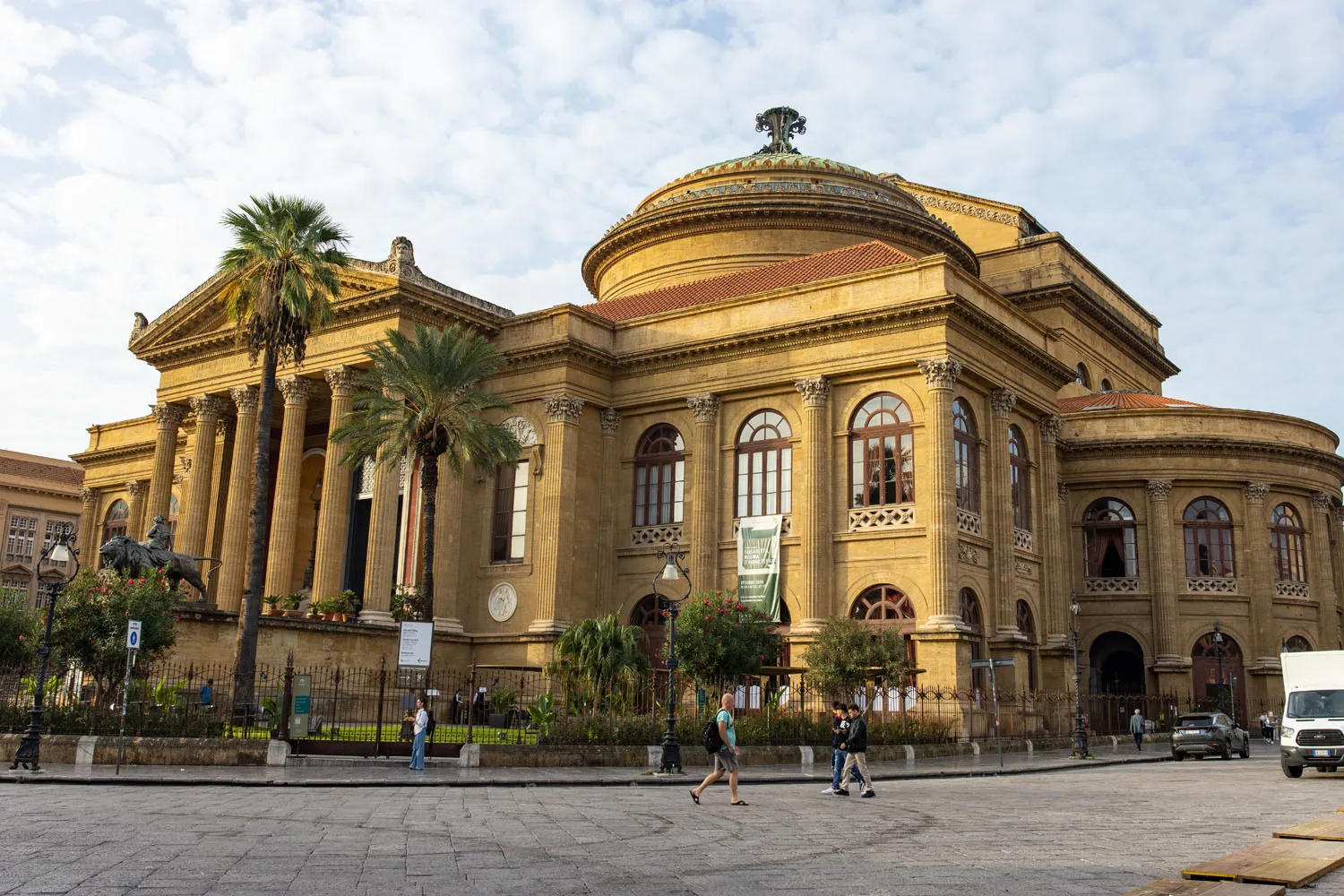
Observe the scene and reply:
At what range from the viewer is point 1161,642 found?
140 feet

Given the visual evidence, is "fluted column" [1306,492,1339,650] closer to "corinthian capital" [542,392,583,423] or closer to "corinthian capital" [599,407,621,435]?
"corinthian capital" [599,407,621,435]

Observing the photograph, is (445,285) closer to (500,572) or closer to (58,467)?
(500,572)

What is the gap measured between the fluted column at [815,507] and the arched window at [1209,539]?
17.0 m

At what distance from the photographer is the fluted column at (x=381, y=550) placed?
3641 centimetres

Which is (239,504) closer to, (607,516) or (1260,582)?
(607,516)

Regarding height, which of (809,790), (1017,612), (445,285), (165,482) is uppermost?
(445,285)

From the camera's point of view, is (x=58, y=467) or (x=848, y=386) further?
(x=58, y=467)

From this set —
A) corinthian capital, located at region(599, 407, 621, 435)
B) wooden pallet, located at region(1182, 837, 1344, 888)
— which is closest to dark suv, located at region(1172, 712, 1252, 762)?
corinthian capital, located at region(599, 407, 621, 435)

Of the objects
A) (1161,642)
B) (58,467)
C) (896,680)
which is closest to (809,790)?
(896,680)

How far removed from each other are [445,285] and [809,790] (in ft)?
78.3

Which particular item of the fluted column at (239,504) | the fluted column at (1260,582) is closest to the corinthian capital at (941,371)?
the fluted column at (1260,582)

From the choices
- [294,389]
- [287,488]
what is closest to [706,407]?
[287,488]

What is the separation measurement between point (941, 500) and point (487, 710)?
13325 millimetres

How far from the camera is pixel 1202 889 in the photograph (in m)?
8.78
